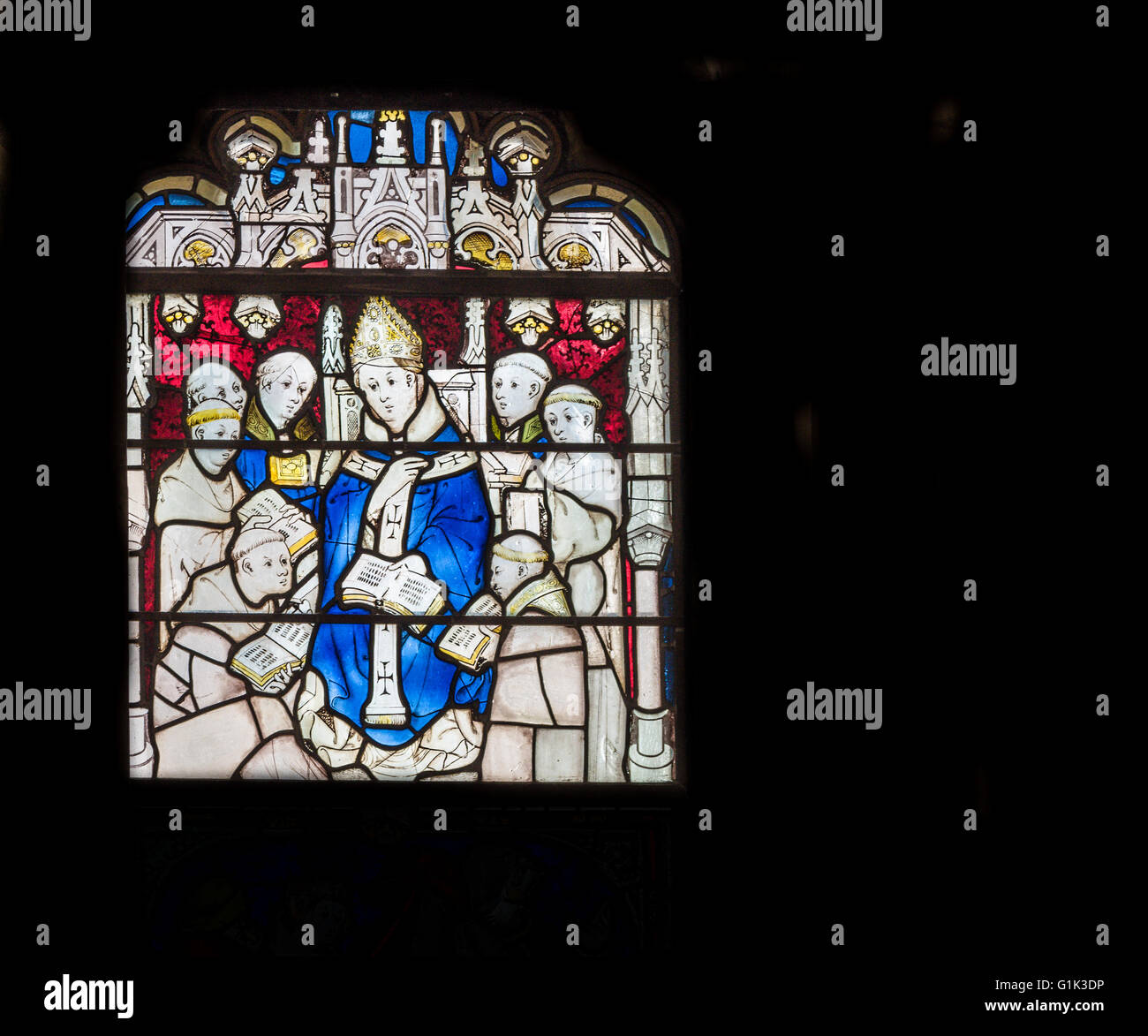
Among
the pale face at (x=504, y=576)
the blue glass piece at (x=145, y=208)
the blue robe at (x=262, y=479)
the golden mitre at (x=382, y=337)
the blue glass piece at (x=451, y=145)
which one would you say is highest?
the blue glass piece at (x=451, y=145)

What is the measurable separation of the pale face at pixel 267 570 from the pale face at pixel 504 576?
569 mm

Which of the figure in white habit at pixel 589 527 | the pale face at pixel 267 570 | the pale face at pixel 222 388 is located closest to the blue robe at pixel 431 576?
the pale face at pixel 267 570

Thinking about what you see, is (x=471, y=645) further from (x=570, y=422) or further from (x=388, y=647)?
(x=570, y=422)

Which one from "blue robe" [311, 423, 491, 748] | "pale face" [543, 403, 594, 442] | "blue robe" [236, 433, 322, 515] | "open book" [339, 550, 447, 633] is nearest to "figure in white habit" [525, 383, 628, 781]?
"pale face" [543, 403, 594, 442]

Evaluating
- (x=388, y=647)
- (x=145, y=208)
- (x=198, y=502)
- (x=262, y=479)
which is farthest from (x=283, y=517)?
(x=145, y=208)

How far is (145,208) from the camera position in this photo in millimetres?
3029

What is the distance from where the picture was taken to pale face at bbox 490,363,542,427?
9.95 ft

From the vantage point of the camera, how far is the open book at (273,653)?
2.96m

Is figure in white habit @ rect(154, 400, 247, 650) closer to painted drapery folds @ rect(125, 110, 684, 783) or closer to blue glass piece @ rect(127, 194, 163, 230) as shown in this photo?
painted drapery folds @ rect(125, 110, 684, 783)

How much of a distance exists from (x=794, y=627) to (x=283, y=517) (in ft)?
4.75

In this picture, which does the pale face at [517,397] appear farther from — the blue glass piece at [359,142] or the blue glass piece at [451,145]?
the blue glass piece at [359,142]

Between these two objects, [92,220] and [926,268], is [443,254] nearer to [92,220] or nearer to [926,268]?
[92,220]

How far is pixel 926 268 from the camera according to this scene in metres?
2.95

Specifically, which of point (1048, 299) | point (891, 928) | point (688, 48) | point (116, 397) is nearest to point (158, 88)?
point (116, 397)
